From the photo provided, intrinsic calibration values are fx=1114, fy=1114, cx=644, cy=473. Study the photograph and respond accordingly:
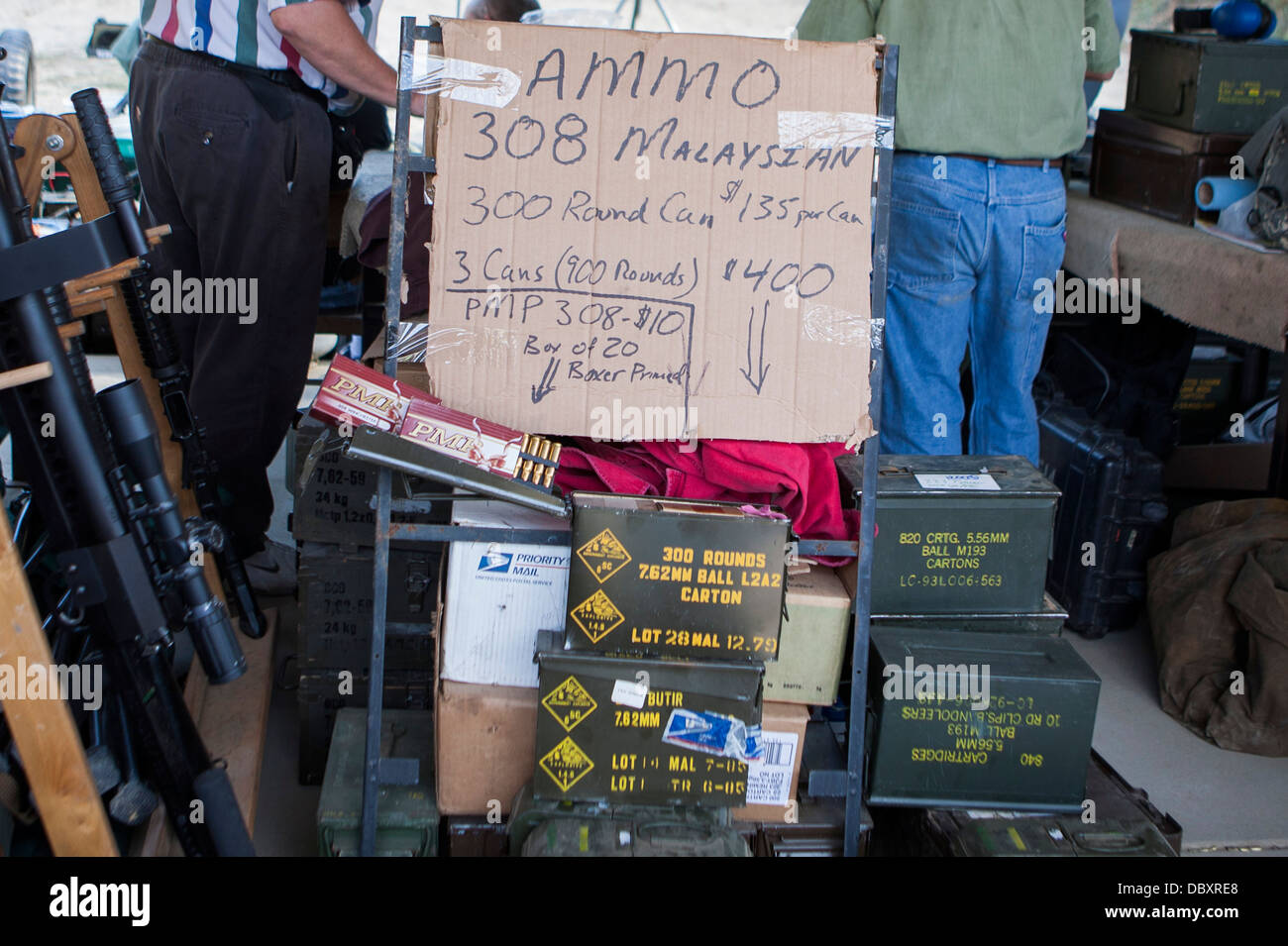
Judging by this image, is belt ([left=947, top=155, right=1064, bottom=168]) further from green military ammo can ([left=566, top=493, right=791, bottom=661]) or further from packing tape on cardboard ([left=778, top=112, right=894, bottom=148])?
green military ammo can ([left=566, top=493, right=791, bottom=661])

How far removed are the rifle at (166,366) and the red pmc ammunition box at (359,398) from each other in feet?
1.03

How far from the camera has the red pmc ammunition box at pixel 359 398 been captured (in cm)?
181

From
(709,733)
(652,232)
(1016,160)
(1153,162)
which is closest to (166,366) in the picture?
(652,232)

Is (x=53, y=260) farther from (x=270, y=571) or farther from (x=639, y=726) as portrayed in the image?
(x=270, y=571)

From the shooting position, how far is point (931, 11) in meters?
2.54

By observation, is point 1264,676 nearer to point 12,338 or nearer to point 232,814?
point 232,814

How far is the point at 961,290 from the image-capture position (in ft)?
8.64

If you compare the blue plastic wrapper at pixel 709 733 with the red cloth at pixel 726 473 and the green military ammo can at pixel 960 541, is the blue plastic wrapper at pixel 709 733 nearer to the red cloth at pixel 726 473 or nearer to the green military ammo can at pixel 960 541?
the red cloth at pixel 726 473

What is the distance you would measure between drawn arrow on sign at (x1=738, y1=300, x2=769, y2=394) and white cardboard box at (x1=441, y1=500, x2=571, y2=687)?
1.34 ft

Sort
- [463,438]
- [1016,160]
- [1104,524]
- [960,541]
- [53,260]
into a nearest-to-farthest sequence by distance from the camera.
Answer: [53,260]
[463,438]
[960,541]
[1016,160]
[1104,524]

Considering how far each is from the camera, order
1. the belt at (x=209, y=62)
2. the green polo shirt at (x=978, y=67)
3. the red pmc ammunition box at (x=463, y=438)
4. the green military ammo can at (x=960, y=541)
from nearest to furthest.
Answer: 1. the red pmc ammunition box at (x=463, y=438)
2. the green military ammo can at (x=960, y=541)
3. the green polo shirt at (x=978, y=67)
4. the belt at (x=209, y=62)

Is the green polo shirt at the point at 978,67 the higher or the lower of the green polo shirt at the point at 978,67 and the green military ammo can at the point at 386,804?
the higher

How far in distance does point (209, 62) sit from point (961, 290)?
73.4 inches

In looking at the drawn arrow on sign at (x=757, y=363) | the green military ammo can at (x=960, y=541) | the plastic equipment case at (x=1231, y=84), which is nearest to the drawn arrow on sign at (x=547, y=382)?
the drawn arrow on sign at (x=757, y=363)
